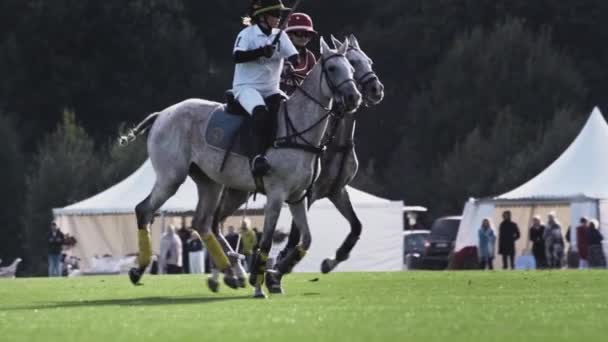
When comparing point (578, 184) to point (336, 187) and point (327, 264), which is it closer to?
point (336, 187)

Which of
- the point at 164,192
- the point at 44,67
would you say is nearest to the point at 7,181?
the point at 44,67

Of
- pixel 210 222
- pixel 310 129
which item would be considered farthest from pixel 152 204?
pixel 310 129

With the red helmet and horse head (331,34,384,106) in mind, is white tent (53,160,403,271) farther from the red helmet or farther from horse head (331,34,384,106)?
horse head (331,34,384,106)

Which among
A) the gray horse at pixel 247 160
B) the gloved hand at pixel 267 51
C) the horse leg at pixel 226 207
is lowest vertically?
the horse leg at pixel 226 207

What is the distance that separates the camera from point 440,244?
168ft

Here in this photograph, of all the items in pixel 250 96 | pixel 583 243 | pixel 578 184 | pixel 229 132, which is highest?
pixel 250 96

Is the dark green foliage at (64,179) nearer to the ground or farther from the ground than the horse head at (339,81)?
nearer to the ground

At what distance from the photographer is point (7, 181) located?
69438 mm

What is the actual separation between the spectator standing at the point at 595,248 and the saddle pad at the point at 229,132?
23024mm

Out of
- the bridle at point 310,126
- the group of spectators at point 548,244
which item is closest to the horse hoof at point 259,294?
the bridle at point 310,126

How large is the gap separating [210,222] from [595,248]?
22.6 m

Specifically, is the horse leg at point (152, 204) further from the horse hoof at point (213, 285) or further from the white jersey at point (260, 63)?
the white jersey at point (260, 63)

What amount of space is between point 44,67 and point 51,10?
7.60 ft

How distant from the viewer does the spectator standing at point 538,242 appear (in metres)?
42.4
